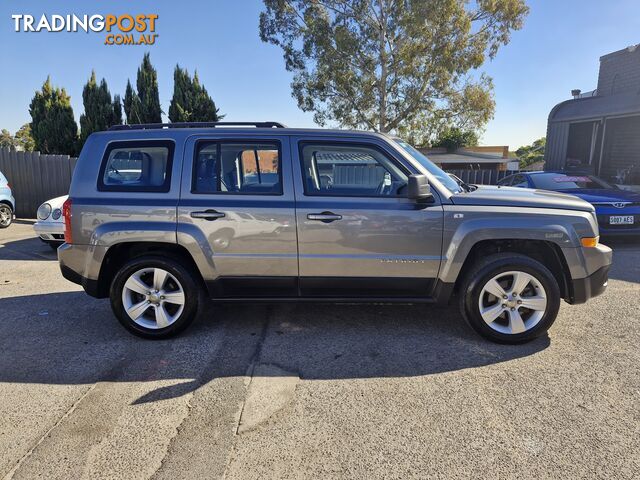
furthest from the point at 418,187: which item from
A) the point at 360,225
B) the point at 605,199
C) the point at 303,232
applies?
the point at 605,199

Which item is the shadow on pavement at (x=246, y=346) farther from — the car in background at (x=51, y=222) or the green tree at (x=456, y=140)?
the green tree at (x=456, y=140)

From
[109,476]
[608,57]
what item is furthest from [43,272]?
[608,57]

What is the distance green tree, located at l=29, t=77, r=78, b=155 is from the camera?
17984mm

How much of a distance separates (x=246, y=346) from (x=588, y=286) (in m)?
3.07

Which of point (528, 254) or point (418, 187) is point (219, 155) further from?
point (528, 254)

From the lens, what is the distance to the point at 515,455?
91.0 inches

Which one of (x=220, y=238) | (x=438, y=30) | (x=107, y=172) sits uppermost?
(x=438, y=30)

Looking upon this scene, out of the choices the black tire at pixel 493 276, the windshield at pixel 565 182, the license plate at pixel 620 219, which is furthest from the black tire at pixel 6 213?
the license plate at pixel 620 219

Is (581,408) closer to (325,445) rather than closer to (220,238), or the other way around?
(325,445)

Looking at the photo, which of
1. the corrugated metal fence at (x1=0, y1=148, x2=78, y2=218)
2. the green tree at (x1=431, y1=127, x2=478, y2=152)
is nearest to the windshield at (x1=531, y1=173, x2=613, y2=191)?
the corrugated metal fence at (x1=0, y1=148, x2=78, y2=218)

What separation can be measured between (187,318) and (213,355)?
49cm

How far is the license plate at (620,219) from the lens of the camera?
7.31m

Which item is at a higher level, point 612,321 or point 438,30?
point 438,30

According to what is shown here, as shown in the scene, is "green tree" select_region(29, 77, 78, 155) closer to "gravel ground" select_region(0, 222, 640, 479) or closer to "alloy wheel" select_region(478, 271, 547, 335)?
"gravel ground" select_region(0, 222, 640, 479)
